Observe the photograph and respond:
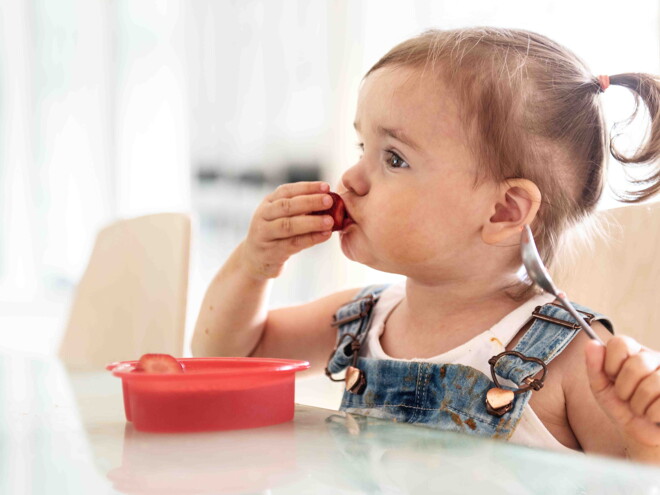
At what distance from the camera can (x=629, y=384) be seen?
60 centimetres

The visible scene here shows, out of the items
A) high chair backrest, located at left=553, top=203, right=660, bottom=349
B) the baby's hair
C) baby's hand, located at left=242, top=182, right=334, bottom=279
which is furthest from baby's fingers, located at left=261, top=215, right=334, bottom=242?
high chair backrest, located at left=553, top=203, right=660, bottom=349

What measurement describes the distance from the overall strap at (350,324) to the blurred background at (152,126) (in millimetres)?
1732

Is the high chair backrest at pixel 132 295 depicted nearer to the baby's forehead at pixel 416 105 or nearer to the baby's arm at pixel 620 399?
the baby's forehead at pixel 416 105

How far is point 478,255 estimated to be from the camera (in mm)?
958

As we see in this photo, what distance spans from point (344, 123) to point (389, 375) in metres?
2.07

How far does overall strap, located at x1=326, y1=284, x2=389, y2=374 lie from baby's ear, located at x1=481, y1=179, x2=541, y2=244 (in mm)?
257

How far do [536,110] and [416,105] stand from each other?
15 cm

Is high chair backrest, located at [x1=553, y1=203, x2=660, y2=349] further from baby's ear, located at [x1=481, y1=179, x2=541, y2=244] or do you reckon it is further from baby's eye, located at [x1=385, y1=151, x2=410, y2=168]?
baby's eye, located at [x1=385, y1=151, x2=410, y2=168]

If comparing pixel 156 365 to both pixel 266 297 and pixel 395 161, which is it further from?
pixel 266 297

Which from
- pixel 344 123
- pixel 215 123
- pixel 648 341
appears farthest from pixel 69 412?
pixel 215 123

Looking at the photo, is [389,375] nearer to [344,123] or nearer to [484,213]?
[484,213]

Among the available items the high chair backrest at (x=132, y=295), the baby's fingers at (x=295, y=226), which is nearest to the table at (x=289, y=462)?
the baby's fingers at (x=295, y=226)

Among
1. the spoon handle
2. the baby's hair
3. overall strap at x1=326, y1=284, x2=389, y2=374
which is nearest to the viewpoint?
the spoon handle

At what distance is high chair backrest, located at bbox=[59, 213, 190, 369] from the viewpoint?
137cm
